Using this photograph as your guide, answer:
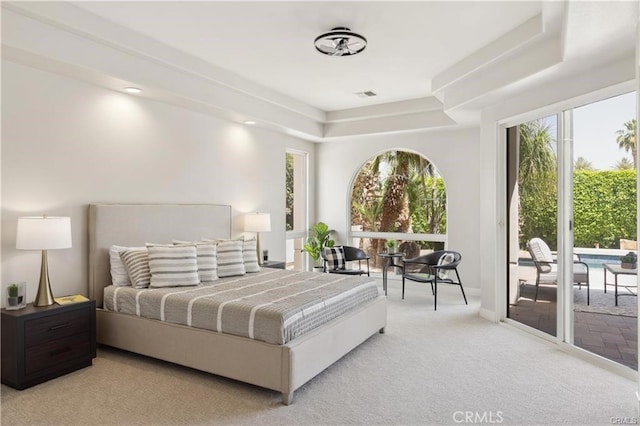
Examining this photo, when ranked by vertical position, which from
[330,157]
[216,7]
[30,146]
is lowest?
[30,146]

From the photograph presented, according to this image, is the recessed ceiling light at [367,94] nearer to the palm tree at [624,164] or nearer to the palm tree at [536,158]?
the palm tree at [536,158]

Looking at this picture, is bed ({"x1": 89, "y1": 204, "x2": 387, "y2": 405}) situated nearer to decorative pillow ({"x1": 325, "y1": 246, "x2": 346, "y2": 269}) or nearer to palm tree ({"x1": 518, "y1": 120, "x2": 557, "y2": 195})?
decorative pillow ({"x1": 325, "y1": 246, "x2": 346, "y2": 269})

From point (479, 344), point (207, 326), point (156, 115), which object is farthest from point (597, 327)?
point (156, 115)

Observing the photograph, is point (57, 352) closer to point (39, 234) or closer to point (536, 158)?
point (39, 234)

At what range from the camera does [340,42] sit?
367 centimetres

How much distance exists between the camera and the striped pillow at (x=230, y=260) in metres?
4.36

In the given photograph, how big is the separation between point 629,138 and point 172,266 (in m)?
4.00

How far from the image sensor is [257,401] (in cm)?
281

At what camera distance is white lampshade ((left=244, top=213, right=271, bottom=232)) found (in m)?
5.48

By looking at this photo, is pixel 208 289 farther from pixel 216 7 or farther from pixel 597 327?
pixel 597 327

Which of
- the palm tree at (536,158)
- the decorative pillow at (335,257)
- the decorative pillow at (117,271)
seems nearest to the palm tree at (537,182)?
the palm tree at (536,158)

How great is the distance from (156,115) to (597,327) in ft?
15.6

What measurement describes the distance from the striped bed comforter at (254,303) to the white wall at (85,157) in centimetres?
74

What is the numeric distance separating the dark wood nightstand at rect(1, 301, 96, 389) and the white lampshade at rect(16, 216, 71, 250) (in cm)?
49
